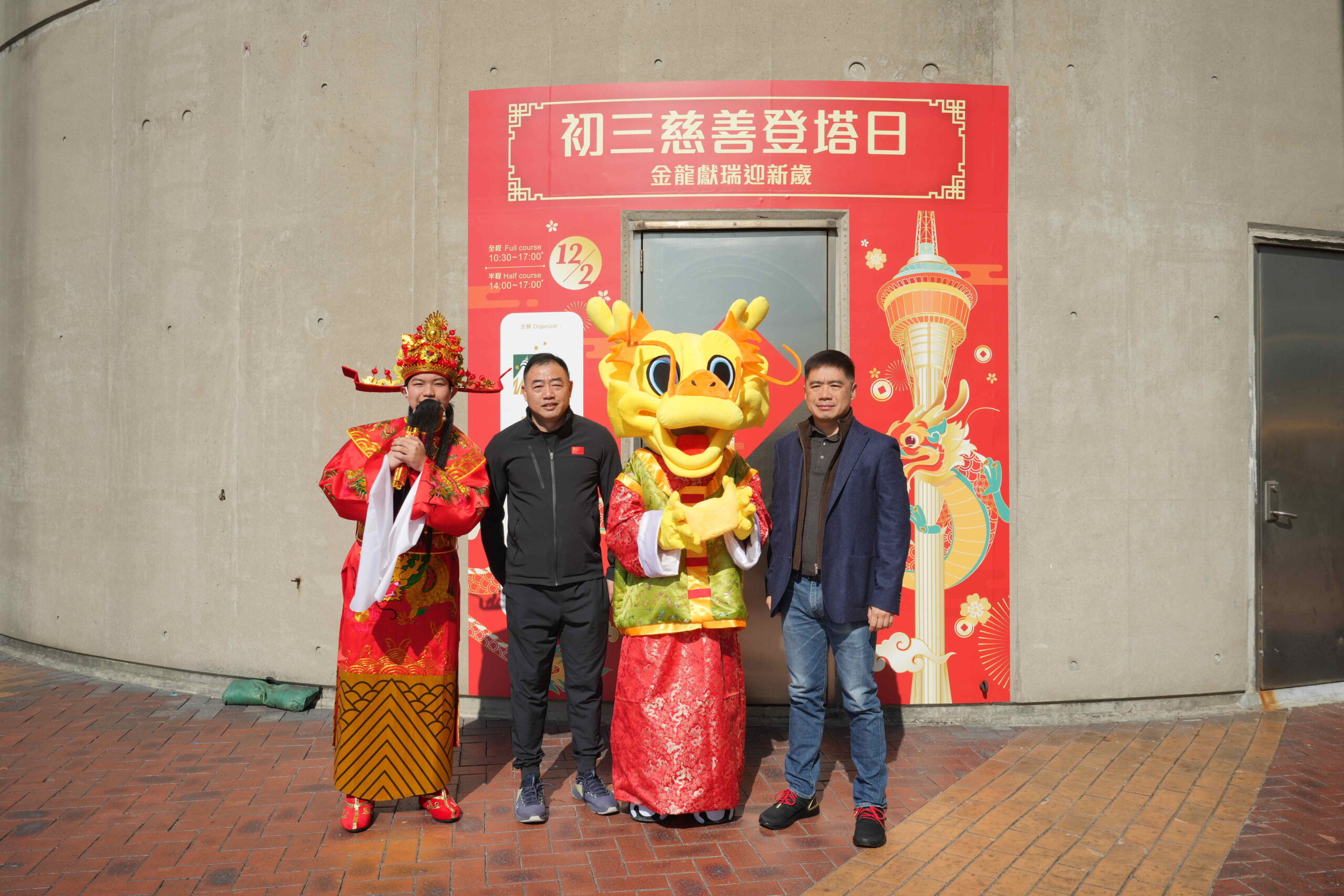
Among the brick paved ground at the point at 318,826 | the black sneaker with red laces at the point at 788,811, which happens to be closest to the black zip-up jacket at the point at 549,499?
the brick paved ground at the point at 318,826

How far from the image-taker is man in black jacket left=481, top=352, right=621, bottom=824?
378cm

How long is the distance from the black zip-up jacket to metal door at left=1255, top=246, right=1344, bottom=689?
430 centimetres

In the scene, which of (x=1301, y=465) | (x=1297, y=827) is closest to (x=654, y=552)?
(x=1297, y=827)

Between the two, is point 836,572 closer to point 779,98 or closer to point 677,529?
point 677,529

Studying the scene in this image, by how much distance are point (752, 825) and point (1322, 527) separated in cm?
440

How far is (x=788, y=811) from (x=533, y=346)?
9.55 feet

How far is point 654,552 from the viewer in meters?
3.54

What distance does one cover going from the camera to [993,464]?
4996 millimetres

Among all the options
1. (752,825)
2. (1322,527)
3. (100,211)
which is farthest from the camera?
(100,211)

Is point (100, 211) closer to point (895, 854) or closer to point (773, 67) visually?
point (773, 67)

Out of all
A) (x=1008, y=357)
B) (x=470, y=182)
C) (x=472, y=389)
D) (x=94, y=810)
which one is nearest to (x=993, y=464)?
(x=1008, y=357)

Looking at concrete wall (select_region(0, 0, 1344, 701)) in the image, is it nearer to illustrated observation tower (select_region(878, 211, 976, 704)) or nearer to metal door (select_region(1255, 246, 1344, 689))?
metal door (select_region(1255, 246, 1344, 689))

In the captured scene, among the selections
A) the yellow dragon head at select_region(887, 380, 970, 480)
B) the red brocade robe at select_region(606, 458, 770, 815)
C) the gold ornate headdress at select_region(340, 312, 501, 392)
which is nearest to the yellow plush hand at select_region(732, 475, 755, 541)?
the red brocade robe at select_region(606, 458, 770, 815)

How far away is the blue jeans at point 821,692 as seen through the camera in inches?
141
